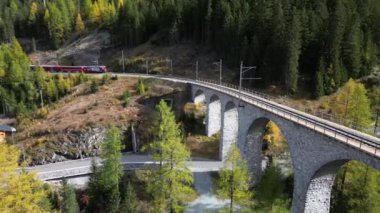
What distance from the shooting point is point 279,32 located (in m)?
71.9

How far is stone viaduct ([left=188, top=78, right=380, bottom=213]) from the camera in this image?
25031 millimetres

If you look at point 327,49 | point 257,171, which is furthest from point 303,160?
point 327,49

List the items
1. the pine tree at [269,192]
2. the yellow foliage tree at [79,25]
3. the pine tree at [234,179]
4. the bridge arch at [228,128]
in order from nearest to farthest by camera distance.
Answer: the pine tree at [234,179] → the pine tree at [269,192] → the bridge arch at [228,128] → the yellow foliage tree at [79,25]

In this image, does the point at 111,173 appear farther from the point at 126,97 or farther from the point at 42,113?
the point at 42,113

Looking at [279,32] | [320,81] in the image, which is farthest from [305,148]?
[279,32]

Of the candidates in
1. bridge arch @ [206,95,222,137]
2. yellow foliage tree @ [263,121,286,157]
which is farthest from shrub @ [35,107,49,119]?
yellow foliage tree @ [263,121,286,157]

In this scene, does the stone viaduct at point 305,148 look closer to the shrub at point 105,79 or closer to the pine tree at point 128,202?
the pine tree at point 128,202

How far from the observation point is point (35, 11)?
13838 cm

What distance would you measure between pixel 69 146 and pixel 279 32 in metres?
48.7

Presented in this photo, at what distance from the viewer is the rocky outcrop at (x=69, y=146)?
5656 centimetres

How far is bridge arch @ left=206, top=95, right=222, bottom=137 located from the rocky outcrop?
1943 centimetres

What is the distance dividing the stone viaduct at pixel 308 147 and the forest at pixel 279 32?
2760cm

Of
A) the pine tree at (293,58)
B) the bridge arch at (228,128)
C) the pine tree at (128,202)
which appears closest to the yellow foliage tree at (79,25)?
the pine tree at (293,58)

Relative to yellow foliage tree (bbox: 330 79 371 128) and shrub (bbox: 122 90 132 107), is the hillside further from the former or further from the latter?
yellow foliage tree (bbox: 330 79 371 128)
